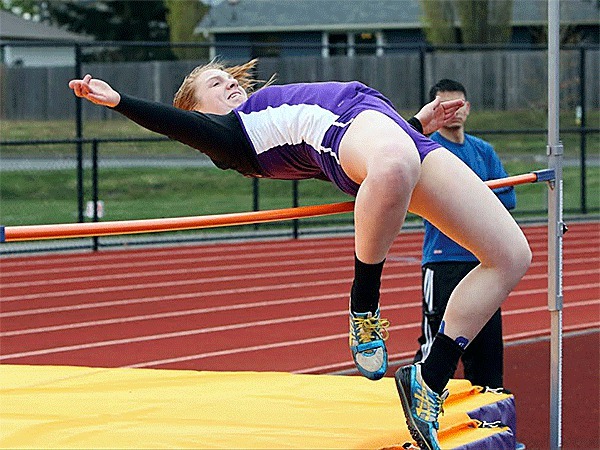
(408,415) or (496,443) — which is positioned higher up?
(408,415)

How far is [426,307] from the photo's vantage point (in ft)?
17.5

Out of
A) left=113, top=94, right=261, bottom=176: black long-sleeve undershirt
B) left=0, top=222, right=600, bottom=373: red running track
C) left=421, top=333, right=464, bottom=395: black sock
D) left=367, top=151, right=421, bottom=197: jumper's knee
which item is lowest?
left=0, top=222, right=600, bottom=373: red running track

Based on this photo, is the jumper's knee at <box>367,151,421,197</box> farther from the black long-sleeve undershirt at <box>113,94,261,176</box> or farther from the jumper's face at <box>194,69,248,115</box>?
the jumper's face at <box>194,69,248,115</box>

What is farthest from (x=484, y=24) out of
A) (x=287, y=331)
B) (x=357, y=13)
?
(x=287, y=331)

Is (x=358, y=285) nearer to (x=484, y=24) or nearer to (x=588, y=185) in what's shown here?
(x=588, y=185)

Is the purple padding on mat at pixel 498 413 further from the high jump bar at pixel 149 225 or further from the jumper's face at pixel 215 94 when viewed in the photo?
the jumper's face at pixel 215 94

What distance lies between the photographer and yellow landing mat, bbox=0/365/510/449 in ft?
11.6

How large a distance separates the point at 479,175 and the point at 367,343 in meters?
2.02

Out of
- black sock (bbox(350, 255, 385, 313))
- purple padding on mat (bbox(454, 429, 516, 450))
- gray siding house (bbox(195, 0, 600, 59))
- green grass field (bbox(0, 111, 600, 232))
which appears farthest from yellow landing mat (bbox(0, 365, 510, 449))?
gray siding house (bbox(195, 0, 600, 59))

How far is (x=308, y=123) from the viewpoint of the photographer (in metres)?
3.53

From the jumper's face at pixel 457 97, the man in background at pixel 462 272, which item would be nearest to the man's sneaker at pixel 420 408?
the man in background at pixel 462 272

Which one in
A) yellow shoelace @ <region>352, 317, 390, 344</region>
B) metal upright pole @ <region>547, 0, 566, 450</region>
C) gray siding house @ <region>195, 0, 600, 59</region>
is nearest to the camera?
yellow shoelace @ <region>352, 317, 390, 344</region>

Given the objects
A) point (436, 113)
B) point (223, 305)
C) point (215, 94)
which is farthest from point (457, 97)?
point (223, 305)

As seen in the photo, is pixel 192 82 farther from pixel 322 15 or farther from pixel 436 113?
pixel 322 15
